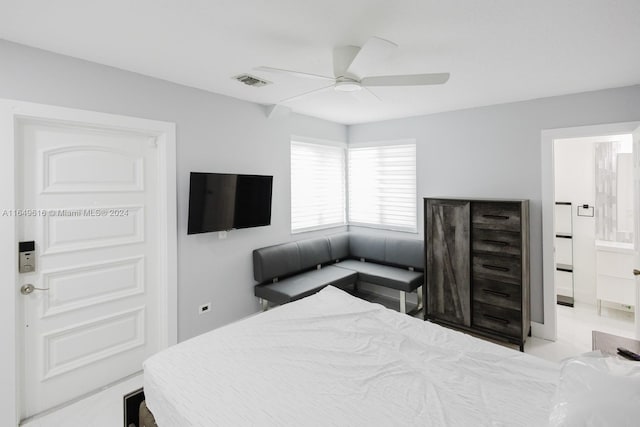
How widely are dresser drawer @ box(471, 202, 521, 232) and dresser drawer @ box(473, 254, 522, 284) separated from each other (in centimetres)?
31

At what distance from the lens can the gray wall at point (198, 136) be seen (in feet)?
7.39

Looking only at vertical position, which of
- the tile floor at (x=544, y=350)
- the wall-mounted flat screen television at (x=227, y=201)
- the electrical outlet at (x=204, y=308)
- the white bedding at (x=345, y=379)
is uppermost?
the wall-mounted flat screen television at (x=227, y=201)

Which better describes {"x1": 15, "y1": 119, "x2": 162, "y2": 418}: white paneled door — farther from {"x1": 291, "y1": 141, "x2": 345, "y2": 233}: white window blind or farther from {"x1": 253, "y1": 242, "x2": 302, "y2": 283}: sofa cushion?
{"x1": 291, "y1": 141, "x2": 345, "y2": 233}: white window blind

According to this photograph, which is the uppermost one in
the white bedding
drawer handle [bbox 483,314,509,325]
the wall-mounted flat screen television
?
the wall-mounted flat screen television

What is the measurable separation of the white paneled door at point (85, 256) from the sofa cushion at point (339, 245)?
2.26m

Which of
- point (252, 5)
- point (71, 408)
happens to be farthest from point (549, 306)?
point (71, 408)

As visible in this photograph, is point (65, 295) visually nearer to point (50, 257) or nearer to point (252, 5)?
point (50, 257)

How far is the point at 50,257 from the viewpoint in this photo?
7.78ft

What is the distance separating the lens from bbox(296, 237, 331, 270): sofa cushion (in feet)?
13.3

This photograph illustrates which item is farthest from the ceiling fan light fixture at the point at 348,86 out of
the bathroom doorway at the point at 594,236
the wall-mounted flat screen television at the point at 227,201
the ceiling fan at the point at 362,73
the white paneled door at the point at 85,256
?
the bathroom doorway at the point at 594,236

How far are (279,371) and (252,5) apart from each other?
1.93 metres

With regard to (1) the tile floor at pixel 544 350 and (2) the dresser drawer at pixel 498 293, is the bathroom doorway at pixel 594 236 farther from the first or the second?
(2) the dresser drawer at pixel 498 293

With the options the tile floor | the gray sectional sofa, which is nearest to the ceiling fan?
the gray sectional sofa

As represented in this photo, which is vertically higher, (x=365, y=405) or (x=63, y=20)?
(x=63, y=20)
